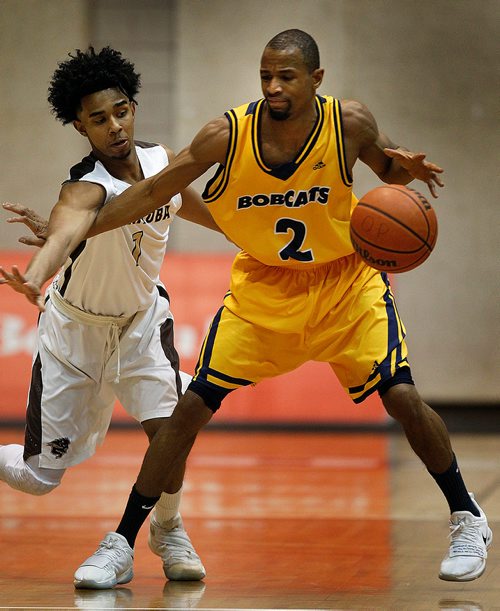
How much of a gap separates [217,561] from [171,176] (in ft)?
5.84

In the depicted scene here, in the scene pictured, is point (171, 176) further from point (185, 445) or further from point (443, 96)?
point (443, 96)

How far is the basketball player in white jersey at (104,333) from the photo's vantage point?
4492mm

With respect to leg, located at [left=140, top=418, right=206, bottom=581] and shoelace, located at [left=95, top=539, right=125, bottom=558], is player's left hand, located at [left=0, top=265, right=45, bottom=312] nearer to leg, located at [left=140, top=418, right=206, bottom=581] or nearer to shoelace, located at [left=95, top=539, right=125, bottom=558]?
leg, located at [left=140, top=418, right=206, bottom=581]

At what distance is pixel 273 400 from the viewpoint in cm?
955

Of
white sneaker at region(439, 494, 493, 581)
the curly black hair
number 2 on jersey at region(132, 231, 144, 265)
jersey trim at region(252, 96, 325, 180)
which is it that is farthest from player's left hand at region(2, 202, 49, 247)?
white sneaker at region(439, 494, 493, 581)

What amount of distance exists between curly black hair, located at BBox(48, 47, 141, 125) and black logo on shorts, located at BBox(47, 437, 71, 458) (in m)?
1.38

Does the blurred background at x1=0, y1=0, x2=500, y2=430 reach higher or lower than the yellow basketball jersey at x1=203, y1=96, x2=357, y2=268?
lower

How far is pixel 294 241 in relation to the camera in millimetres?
4195

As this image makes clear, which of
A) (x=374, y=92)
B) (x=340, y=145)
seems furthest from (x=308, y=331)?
(x=374, y=92)

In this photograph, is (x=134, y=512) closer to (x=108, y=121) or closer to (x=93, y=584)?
(x=93, y=584)

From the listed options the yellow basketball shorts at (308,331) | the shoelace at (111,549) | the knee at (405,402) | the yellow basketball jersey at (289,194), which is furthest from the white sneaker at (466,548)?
the shoelace at (111,549)

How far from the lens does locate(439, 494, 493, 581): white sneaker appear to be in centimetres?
406

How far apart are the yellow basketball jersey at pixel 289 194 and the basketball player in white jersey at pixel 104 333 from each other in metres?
0.51

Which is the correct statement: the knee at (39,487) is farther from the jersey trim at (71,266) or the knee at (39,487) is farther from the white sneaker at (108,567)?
the jersey trim at (71,266)
